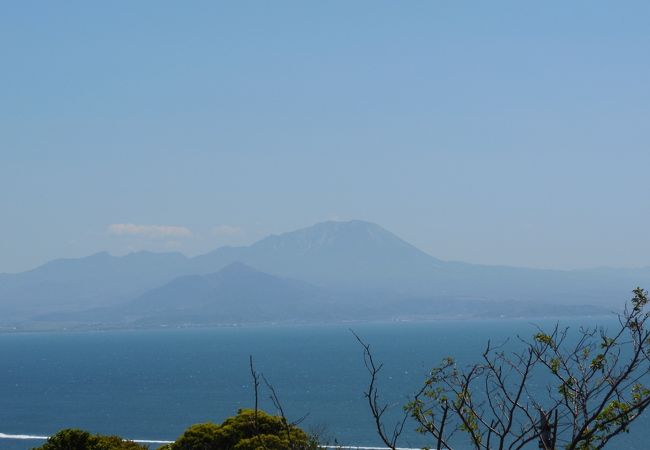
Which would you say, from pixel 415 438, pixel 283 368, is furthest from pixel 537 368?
pixel 415 438

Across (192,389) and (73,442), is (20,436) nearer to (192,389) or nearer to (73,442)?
(192,389)

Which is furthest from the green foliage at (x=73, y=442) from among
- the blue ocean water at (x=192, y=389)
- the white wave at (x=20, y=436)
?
the white wave at (x=20, y=436)

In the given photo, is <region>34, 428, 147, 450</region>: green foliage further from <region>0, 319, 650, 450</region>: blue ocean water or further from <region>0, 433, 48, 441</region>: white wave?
<region>0, 433, 48, 441</region>: white wave

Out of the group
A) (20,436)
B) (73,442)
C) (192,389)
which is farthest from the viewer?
(192,389)

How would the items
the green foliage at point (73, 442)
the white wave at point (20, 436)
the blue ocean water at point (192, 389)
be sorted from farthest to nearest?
the blue ocean water at point (192, 389) → the white wave at point (20, 436) → the green foliage at point (73, 442)

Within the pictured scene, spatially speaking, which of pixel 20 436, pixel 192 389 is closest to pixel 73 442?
pixel 20 436

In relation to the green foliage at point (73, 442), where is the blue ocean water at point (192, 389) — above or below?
below

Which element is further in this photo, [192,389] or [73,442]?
[192,389]

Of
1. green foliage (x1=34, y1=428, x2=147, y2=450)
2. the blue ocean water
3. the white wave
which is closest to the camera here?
green foliage (x1=34, y1=428, x2=147, y2=450)

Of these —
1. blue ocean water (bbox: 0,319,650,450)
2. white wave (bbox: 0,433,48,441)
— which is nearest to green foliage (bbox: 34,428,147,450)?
blue ocean water (bbox: 0,319,650,450)

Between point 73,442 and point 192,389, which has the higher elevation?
point 73,442

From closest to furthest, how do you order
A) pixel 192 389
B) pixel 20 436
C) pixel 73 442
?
pixel 73 442 < pixel 20 436 < pixel 192 389

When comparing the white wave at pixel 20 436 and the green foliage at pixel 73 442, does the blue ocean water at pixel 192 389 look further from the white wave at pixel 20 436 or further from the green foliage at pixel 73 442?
the green foliage at pixel 73 442

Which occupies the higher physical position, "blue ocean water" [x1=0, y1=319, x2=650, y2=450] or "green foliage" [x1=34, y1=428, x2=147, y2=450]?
"green foliage" [x1=34, y1=428, x2=147, y2=450]
